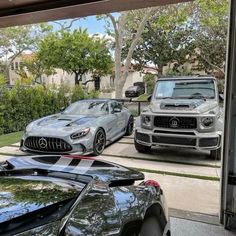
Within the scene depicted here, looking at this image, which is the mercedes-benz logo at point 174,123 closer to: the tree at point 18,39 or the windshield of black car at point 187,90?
the windshield of black car at point 187,90

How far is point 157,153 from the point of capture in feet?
21.9

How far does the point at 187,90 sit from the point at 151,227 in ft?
17.6

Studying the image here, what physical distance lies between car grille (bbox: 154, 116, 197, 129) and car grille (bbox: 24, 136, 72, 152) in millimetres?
1886

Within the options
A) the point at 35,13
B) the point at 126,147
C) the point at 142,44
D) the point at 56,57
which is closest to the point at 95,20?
the point at 56,57

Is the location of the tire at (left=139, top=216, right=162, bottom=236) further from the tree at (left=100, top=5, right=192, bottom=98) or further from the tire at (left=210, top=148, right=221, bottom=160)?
the tree at (left=100, top=5, right=192, bottom=98)

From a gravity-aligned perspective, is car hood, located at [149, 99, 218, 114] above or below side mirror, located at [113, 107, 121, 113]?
above

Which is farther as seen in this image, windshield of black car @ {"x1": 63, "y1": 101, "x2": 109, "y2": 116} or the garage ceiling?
windshield of black car @ {"x1": 63, "y1": 101, "x2": 109, "y2": 116}

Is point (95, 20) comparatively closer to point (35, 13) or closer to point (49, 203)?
point (35, 13)

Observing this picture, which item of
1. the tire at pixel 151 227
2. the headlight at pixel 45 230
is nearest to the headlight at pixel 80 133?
the tire at pixel 151 227

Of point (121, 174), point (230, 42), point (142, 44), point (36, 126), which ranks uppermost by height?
point (142, 44)

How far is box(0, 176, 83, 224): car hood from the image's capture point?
1.26 metres

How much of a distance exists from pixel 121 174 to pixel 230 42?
5.92ft

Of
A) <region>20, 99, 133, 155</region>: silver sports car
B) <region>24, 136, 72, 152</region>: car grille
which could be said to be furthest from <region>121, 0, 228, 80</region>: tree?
<region>24, 136, 72, 152</region>: car grille

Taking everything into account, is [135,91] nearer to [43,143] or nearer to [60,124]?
[60,124]
